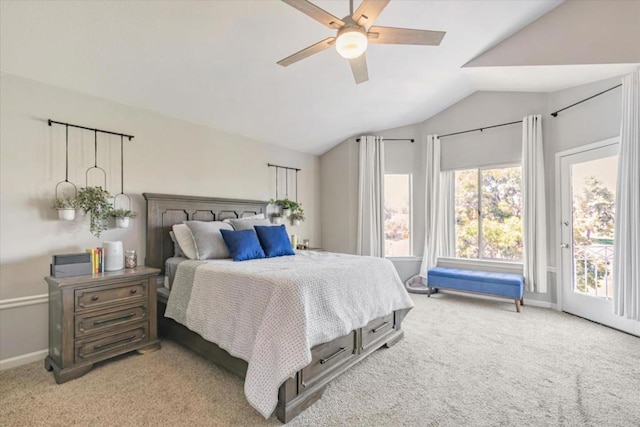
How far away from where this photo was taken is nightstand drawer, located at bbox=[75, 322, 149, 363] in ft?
7.69

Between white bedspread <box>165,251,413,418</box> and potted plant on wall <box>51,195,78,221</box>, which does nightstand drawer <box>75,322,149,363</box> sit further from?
potted plant on wall <box>51,195,78,221</box>

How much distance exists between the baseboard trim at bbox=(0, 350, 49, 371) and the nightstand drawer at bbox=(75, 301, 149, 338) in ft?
2.27

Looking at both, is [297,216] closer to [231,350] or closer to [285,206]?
[285,206]

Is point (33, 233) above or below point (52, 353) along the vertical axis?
above

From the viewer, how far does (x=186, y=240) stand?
126 inches

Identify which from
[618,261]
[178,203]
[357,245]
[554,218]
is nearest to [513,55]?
[554,218]

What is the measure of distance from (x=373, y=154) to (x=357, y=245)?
164 centimetres

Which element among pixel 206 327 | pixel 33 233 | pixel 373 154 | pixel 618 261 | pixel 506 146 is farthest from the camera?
pixel 373 154

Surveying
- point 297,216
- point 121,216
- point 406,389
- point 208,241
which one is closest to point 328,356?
point 406,389

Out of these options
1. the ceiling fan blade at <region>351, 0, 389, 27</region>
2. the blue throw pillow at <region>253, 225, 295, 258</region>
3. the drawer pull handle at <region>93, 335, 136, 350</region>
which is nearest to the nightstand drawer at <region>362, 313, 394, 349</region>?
the blue throw pillow at <region>253, 225, 295, 258</region>

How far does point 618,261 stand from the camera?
3.04 m

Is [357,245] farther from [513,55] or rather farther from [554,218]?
[513,55]

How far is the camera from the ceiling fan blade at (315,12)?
5.66 feet

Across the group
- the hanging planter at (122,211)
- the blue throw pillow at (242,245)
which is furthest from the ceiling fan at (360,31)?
the hanging planter at (122,211)
